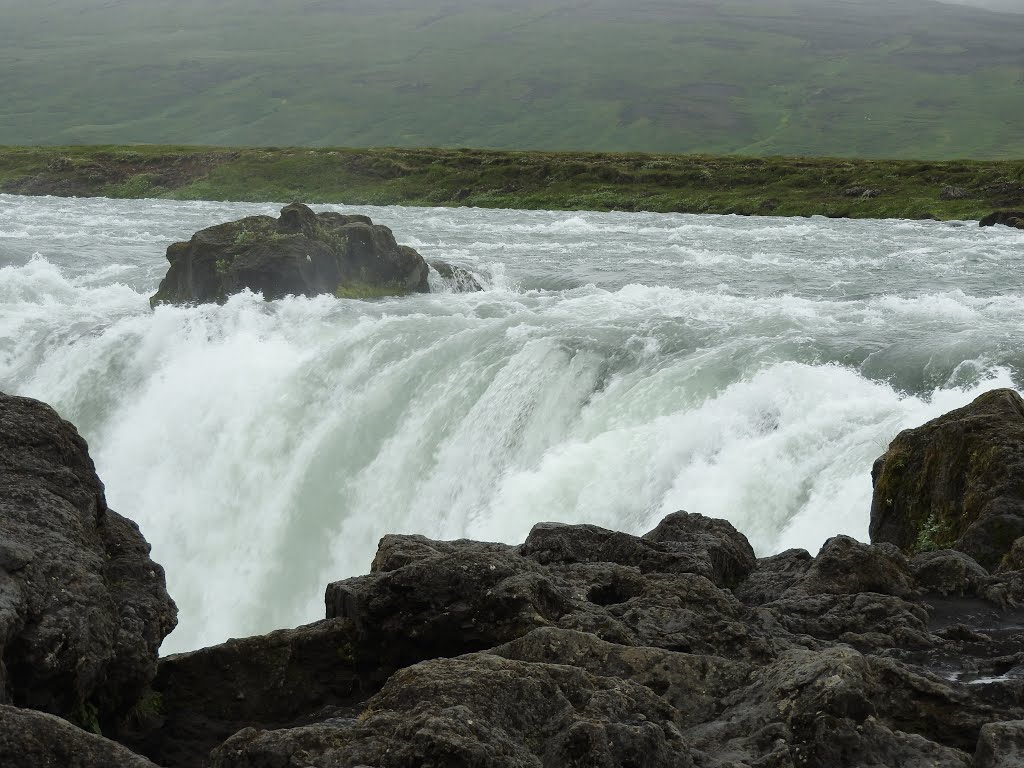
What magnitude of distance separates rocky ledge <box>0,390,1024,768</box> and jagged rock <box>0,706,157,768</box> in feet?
0.04

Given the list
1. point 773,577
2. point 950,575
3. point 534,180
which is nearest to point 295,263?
point 773,577

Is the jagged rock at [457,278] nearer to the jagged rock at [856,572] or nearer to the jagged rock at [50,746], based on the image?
the jagged rock at [856,572]

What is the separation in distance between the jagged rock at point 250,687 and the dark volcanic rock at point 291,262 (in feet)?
82.2

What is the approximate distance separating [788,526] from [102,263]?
36.3 m

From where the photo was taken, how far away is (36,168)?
116 metres

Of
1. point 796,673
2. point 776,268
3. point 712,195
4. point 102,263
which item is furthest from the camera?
point 712,195

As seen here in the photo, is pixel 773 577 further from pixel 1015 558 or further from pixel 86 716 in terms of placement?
pixel 86 716

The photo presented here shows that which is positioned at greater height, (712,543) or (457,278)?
(712,543)

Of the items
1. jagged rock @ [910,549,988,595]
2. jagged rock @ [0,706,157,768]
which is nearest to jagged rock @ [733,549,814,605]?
jagged rock @ [910,549,988,595]

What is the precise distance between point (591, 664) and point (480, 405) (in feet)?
53.5

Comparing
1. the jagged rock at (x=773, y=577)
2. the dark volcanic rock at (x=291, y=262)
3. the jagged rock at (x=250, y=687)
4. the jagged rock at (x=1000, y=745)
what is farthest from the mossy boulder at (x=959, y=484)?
the dark volcanic rock at (x=291, y=262)

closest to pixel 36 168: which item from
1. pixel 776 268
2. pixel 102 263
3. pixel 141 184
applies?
pixel 141 184

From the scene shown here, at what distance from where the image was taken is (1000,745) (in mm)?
7332

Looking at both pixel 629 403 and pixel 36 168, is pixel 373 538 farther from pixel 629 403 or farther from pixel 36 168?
pixel 36 168
